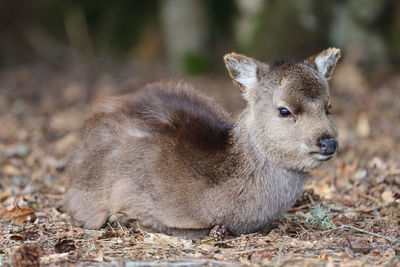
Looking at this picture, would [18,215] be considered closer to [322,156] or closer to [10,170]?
[10,170]

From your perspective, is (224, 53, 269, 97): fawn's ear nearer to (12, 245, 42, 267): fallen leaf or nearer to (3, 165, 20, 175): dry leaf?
(12, 245, 42, 267): fallen leaf

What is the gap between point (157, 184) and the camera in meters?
5.74

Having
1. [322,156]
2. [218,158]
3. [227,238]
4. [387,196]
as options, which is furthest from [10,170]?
[387,196]

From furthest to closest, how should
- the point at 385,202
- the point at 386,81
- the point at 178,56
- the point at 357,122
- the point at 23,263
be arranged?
the point at 178,56
the point at 386,81
the point at 357,122
the point at 385,202
the point at 23,263

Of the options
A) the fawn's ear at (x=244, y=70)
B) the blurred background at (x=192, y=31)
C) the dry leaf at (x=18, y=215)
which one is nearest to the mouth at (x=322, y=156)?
the fawn's ear at (x=244, y=70)

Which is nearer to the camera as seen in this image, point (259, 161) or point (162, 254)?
point (162, 254)

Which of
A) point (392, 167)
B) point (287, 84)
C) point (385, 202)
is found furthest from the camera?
point (392, 167)

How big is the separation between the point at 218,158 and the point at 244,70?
3.01ft

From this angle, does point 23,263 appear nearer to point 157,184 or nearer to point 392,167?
point 157,184

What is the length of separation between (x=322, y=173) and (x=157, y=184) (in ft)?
10.5

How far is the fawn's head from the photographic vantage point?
5.29 metres

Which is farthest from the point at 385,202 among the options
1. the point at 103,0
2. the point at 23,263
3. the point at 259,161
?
the point at 103,0

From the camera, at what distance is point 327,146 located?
16.9ft

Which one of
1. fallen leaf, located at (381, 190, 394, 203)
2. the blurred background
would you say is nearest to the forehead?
fallen leaf, located at (381, 190, 394, 203)
